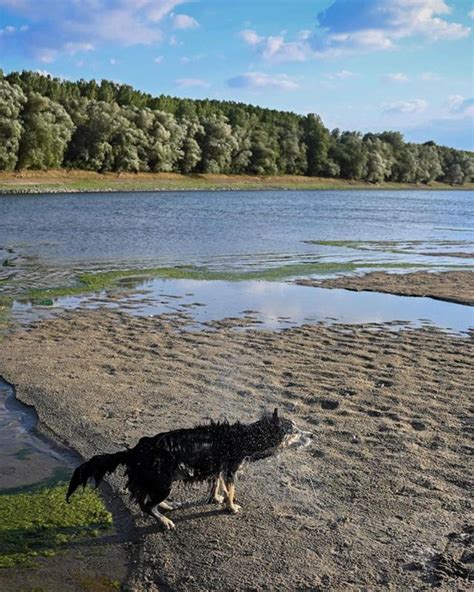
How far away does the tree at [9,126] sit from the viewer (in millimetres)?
71750

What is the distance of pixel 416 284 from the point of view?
64.3 feet

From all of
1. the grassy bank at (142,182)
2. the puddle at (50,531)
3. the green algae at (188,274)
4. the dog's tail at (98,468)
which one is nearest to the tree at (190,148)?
the grassy bank at (142,182)

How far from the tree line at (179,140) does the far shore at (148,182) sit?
1.19m

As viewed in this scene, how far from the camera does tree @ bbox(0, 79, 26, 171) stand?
235 ft

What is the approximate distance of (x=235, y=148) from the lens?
344ft

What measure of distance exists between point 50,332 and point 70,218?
30.4 meters

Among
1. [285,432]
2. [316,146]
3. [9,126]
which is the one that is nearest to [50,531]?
[285,432]

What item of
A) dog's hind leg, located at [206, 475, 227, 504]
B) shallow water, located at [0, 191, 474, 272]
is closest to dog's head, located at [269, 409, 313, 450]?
dog's hind leg, located at [206, 475, 227, 504]

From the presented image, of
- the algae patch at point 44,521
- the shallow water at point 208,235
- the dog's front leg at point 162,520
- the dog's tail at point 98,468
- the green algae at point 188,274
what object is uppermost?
the dog's tail at point 98,468

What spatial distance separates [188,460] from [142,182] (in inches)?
3370

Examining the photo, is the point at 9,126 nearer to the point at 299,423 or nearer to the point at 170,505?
the point at 299,423

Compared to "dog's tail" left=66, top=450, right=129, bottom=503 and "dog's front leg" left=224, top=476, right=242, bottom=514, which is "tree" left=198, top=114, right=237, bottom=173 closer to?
"dog's front leg" left=224, top=476, right=242, bottom=514

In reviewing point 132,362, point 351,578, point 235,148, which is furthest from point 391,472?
point 235,148

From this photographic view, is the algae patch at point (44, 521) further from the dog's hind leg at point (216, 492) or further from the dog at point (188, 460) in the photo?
the dog's hind leg at point (216, 492)
